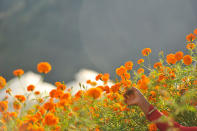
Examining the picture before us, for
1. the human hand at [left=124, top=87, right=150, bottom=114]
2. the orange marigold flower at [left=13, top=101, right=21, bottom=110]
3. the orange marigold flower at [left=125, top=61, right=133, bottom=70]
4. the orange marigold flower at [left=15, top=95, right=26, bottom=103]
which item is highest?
the orange marigold flower at [left=125, top=61, right=133, bottom=70]

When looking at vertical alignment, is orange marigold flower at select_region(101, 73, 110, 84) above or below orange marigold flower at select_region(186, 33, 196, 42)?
below

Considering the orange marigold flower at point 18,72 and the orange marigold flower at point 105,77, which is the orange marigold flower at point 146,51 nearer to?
the orange marigold flower at point 105,77

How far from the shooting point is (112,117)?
1875mm

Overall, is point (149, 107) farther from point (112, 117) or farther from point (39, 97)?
point (39, 97)

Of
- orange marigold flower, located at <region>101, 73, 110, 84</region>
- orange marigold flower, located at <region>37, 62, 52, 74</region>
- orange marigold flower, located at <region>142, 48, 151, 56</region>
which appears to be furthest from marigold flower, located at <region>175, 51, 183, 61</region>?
orange marigold flower, located at <region>37, 62, 52, 74</region>

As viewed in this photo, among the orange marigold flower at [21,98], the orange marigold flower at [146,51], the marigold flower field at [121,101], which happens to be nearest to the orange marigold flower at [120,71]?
the marigold flower field at [121,101]

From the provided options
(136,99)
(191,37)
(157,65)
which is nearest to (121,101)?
(136,99)

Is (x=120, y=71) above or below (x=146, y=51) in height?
below

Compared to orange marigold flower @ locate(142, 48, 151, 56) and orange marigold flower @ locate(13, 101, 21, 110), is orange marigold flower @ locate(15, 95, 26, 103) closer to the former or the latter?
orange marigold flower @ locate(13, 101, 21, 110)

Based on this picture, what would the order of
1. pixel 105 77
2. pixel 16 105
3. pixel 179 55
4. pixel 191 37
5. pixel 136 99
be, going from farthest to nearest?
pixel 191 37
pixel 105 77
pixel 179 55
pixel 16 105
pixel 136 99

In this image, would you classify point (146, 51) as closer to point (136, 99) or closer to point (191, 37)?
point (191, 37)

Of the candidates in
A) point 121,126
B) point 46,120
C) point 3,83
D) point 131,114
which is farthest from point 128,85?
point 3,83

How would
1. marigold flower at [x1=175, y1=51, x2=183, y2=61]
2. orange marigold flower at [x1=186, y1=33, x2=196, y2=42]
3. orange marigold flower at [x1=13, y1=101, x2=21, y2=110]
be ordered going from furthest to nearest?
1. orange marigold flower at [x1=186, y1=33, x2=196, y2=42]
2. marigold flower at [x1=175, y1=51, x2=183, y2=61]
3. orange marigold flower at [x1=13, y1=101, x2=21, y2=110]

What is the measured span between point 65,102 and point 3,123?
1.83 feet
